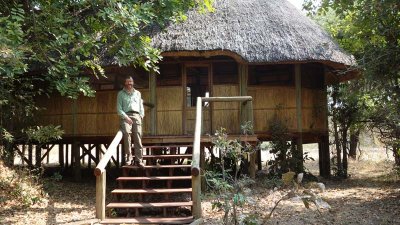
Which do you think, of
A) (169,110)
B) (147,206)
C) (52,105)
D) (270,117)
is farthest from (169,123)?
(147,206)

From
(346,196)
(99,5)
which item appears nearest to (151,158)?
(99,5)

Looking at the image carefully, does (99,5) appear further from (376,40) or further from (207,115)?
(376,40)

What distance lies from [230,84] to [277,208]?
3.73m

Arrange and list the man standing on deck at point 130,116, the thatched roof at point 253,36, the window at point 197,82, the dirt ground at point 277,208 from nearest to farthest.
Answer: the dirt ground at point 277,208 < the man standing on deck at point 130,116 < the thatched roof at point 253,36 < the window at point 197,82

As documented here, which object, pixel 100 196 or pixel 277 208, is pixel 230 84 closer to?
pixel 277 208

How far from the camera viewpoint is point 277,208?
7.19 m

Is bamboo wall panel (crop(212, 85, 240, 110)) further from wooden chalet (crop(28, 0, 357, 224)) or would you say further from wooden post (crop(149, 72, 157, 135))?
wooden post (crop(149, 72, 157, 135))

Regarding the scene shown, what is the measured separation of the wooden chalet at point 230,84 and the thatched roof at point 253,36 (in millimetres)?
23

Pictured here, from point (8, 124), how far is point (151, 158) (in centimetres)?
405

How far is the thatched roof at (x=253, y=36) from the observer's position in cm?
927

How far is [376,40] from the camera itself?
25.9ft

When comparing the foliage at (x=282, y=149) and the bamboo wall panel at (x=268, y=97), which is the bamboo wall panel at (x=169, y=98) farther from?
the foliage at (x=282, y=149)

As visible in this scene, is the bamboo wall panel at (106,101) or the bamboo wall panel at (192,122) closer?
the bamboo wall panel at (192,122)

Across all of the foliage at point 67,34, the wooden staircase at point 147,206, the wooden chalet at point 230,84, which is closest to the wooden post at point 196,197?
the wooden staircase at point 147,206
